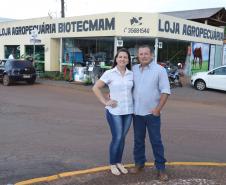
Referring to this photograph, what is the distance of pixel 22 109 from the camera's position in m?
13.4

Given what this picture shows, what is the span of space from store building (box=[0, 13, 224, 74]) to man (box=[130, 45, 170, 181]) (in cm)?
1641

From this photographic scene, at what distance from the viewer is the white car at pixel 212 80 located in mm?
20609

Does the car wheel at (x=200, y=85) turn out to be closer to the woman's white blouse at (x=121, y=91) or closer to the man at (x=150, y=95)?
the man at (x=150, y=95)

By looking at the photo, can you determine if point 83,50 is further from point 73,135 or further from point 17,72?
point 73,135

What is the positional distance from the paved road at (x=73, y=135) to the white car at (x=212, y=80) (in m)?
4.11

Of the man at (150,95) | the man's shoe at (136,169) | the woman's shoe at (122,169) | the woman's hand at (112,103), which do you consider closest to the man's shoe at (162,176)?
the man at (150,95)

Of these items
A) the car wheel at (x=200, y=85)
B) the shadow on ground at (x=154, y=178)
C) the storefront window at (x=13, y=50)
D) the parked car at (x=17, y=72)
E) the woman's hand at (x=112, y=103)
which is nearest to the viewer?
the shadow on ground at (x=154, y=178)

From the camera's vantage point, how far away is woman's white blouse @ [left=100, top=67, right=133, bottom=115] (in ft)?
18.1

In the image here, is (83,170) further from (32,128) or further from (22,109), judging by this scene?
(22,109)

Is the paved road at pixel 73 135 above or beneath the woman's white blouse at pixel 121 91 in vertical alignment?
beneath

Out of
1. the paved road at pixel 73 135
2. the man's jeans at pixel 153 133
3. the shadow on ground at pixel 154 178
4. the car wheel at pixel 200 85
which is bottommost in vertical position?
the paved road at pixel 73 135

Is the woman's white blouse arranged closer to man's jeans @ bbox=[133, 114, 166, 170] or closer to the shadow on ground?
man's jeans @ bbox=[133, 114, 166, 170]

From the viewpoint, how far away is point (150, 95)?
544cm

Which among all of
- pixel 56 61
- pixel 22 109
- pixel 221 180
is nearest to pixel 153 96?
pixel 221 180
